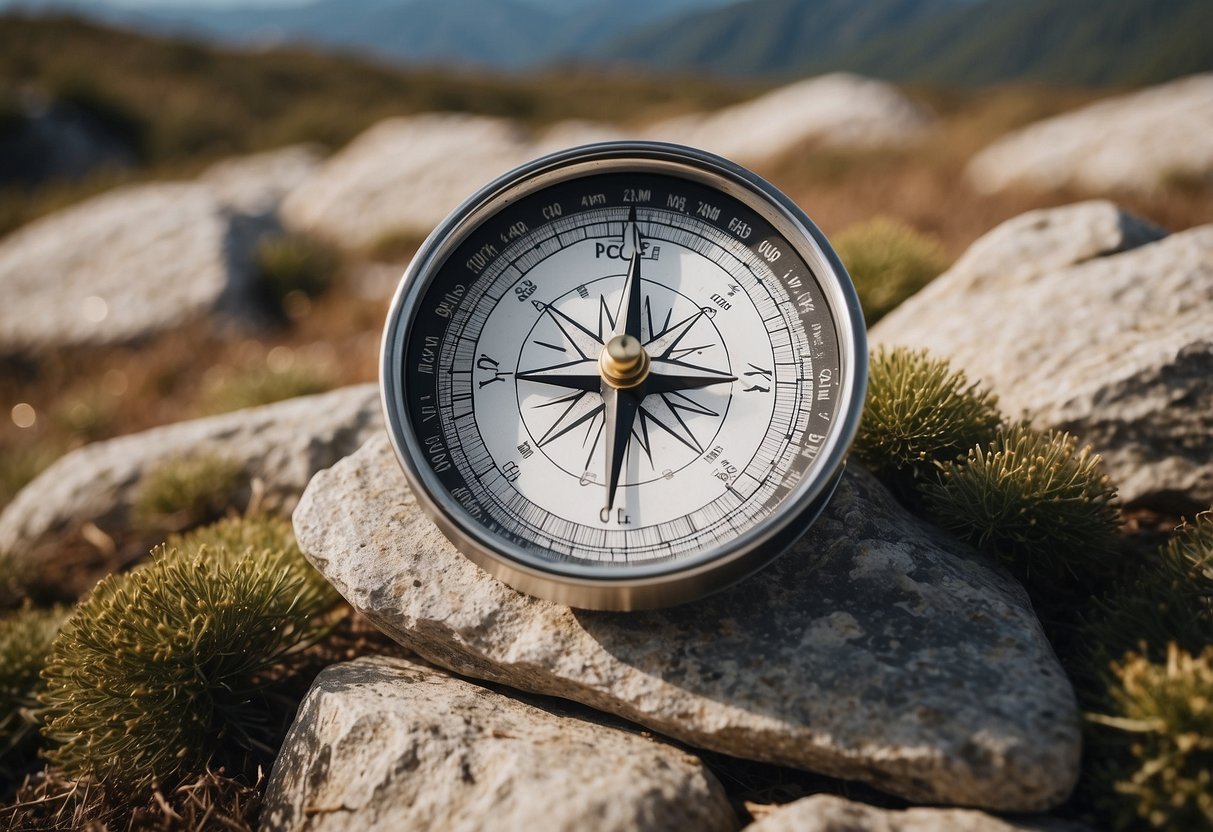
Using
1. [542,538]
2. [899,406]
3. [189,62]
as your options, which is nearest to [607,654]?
[542,538]

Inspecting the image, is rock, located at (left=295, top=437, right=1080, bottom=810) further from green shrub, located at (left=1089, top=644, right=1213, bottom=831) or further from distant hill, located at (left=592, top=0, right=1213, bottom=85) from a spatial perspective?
distant hill, located at (left=592, top=0, right=1213, bottom=85)

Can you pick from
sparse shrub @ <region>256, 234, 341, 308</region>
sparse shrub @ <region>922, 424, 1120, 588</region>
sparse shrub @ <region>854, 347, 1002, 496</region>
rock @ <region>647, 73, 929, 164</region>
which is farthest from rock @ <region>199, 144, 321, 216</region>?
sparse shrub @ <region>922, 424, 1120, 588</region>

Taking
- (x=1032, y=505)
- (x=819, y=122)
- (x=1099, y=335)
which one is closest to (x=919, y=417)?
(x=1032, y=505)

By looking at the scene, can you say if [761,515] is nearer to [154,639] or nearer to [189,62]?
[154,639]

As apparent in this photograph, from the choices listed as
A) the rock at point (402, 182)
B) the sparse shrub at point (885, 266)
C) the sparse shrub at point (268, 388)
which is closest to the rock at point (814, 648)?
the sparse shrub at point (885, 266)

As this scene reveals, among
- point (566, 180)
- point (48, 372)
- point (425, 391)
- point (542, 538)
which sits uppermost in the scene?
point (48, 372)

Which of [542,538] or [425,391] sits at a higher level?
[425,391]
